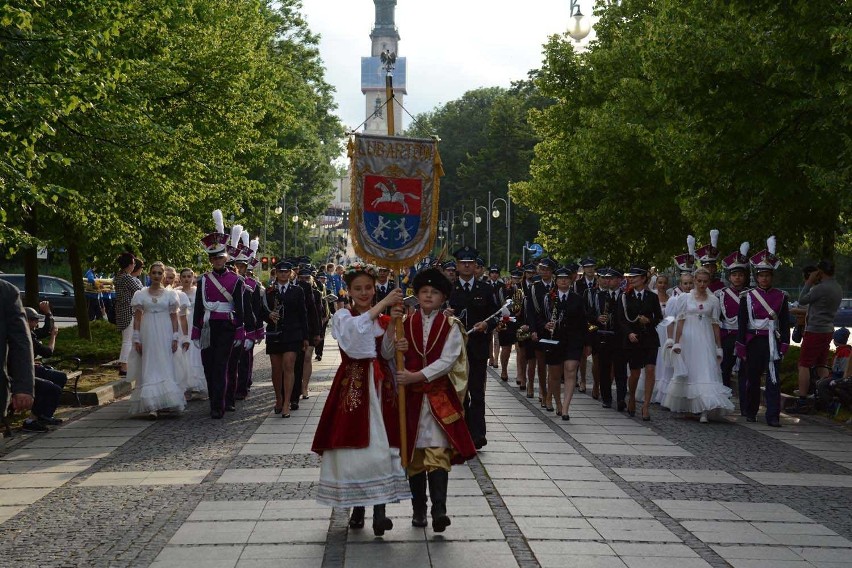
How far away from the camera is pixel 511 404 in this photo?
16219mm

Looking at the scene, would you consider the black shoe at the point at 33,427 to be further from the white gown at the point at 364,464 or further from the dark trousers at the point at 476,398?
the white gown at the point at 364,464

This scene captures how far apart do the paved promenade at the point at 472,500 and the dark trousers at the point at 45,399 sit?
33 centimetres

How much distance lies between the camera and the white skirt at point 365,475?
24.3 ft

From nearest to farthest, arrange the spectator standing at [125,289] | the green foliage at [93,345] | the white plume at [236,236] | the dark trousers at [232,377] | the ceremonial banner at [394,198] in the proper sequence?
the ceremonial banner at [394,198] < the dark trousers at [232,377] < the white plume at [236,236] < the spectator standing at [125,289] < the green foliage at [93,345]

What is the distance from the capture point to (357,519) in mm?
7859

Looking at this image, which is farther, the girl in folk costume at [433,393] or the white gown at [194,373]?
the white gown at [194,373]

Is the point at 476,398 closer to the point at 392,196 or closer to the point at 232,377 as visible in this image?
the point at 392,196

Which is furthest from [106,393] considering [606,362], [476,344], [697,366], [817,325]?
[817,325]

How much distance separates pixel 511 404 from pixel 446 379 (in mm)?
8415

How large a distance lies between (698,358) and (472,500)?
22.6 ft

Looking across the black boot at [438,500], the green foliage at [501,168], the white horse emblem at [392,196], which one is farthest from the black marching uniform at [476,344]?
the green foliage at [501,168]

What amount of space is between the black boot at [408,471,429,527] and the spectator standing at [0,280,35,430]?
8.53ft

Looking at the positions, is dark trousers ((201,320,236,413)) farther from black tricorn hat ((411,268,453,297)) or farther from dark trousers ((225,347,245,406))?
black tricorn hat ((411,268,453,297))

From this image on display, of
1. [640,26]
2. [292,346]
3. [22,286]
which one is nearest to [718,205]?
[292,346]
